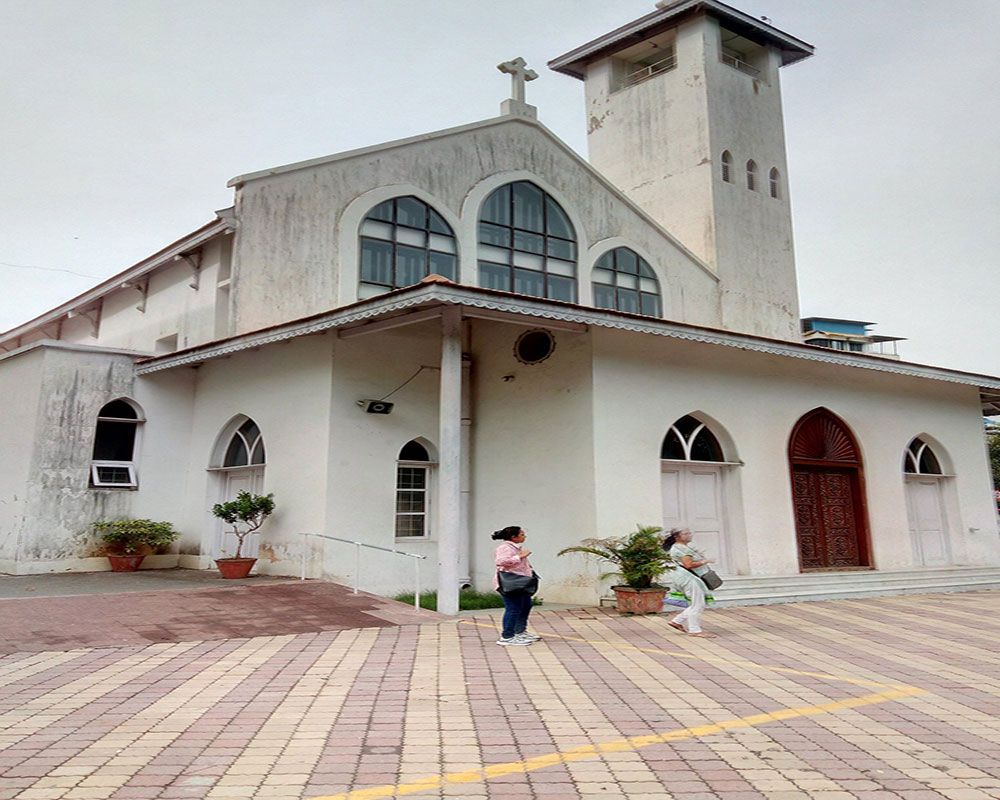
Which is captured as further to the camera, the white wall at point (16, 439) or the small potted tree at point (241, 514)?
the white wall at point (16, 439)

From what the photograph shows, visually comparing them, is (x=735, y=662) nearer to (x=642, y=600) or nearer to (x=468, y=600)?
(x=642, y=600)

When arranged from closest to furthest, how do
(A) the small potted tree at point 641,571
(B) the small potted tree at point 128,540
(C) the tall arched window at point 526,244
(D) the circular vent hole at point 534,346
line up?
1. (A) the small potted tree at point 641,571
2. (D) the circular vent hole at point 534,346
3. (B) the small potted tree at point 128,540
4. (C) the tall arched window at point 526,244

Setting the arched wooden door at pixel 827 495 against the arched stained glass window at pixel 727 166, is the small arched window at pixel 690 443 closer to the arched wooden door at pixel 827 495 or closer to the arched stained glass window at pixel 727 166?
the arched wooden door at pixel 827 495

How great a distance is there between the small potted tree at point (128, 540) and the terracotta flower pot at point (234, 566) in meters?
2.13

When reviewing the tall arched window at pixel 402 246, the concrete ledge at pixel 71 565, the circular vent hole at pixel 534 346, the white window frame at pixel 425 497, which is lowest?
the concrete ledge at pixel 71 565

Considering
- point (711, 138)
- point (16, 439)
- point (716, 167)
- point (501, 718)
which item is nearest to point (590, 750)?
point (501, 718)

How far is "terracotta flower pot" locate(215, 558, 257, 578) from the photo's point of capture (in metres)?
12.2

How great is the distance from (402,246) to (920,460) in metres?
11.4

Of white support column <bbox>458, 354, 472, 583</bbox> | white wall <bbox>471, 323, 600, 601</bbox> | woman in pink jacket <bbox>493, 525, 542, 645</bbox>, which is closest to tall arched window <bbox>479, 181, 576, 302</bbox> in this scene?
white wall <bbox>471, 323, 600, 601</bbox>

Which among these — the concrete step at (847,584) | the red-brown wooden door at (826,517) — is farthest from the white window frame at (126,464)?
the red-brown wooden door at (826,517)

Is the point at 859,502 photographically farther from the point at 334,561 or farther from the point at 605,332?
the point at 334,561

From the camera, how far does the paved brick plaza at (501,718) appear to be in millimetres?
4113

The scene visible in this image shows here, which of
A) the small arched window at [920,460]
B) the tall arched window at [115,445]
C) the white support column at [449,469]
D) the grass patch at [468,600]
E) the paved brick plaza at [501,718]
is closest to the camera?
the paved brick plaza at [501,718]

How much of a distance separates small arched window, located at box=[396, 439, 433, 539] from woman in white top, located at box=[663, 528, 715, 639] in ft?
17.2
